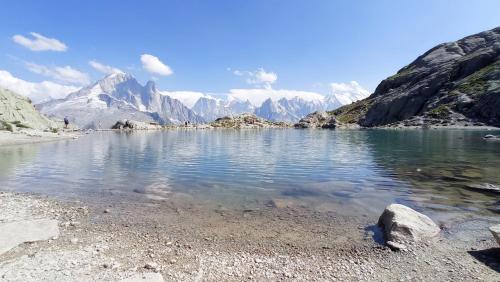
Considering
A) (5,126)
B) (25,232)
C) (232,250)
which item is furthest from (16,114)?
(232,250)

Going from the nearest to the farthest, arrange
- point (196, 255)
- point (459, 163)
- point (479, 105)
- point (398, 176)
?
point (196, 255) → point (398, 176) → point (459, 163) → point (479, 105)

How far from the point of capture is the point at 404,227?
17.4m

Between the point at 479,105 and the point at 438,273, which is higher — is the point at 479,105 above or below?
above

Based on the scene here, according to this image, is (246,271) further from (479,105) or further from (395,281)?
(479,105)

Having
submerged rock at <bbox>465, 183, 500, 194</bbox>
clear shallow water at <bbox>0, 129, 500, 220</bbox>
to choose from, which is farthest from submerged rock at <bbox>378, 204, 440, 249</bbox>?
submerged rock at <bbox>465, 183, 500, 194</bbox>

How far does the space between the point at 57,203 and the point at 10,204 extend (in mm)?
2949

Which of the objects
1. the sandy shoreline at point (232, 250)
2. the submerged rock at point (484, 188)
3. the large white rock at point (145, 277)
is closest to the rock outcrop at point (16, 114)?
the sandy shoreline at point (232, 250)

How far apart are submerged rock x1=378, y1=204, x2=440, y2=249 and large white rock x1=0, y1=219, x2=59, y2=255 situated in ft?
57.4

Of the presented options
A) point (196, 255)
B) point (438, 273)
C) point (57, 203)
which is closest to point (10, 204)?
point (57, 203)

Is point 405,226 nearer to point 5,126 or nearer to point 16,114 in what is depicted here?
point 5,126

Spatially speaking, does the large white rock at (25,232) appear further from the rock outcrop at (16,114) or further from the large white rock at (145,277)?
the rock outcrop at (16,114)

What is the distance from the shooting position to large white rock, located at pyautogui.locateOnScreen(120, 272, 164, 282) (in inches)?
506

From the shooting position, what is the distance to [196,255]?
1581 centimetres

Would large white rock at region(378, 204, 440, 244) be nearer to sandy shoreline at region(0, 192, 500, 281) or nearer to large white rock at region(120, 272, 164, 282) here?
sandy shoreline at region(0, 192, 500, 281)
